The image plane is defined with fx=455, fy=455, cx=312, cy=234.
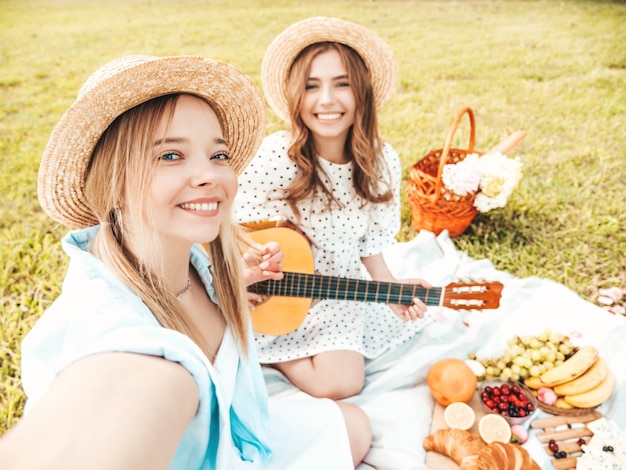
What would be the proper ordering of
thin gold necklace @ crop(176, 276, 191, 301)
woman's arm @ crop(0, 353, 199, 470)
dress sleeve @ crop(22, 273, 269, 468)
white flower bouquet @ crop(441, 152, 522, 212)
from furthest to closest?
white flower bouquet @ crop(441, 152, 522, 212) < thin gold necklace @ crop(176, 276, 191, 301) < dress sleeve @ crop(22, 273, 269, 468) < woman's arm @ crop(0, 353, 199, 470)

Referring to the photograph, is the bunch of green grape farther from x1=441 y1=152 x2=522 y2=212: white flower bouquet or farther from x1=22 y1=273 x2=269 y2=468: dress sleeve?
x1=22 y1=273 x2=269 y2=468: dress sleeve

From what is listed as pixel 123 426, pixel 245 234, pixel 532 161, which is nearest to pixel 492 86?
pixel 532 161

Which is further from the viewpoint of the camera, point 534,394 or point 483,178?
point 483,178

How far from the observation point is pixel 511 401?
2332mm

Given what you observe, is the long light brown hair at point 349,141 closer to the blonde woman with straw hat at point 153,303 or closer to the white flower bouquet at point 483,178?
the blonde woman with straw hat at point 153,303

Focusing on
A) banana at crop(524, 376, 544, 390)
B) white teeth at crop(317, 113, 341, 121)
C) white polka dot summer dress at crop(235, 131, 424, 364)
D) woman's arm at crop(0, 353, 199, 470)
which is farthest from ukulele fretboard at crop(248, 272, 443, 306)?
woman's arm at crop(0, 353, 199, 470)

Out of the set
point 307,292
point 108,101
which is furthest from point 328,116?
point 108,101

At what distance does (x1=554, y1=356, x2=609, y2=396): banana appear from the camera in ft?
7.62

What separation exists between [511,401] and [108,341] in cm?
209

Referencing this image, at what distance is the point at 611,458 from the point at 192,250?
207cm

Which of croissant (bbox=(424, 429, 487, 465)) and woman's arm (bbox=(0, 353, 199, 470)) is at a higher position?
woman's arm (bbox=(0, 353, 199, 470))

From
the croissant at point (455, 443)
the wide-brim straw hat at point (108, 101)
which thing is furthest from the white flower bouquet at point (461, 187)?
the wide-brim straw hat at point (108, 101)

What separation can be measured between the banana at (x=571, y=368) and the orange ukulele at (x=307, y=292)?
0.46m

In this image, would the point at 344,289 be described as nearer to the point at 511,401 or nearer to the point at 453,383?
the point at 453,383
